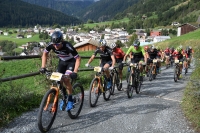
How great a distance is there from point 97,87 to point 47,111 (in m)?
2.77

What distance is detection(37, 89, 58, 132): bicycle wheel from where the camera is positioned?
16.8 feet

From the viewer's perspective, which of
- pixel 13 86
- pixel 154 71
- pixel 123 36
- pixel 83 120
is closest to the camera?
pixel 83 120

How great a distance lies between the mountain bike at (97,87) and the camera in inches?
298

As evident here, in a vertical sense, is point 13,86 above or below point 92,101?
above

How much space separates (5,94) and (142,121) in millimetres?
3576

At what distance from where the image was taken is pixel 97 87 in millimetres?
7945

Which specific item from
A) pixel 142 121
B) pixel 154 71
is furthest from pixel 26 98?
pixel 154 71

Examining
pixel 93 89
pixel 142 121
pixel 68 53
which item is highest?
pixel 68 53

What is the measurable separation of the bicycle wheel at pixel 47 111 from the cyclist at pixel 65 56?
1.39ft

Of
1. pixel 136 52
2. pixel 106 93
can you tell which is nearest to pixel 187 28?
pixel 136 52

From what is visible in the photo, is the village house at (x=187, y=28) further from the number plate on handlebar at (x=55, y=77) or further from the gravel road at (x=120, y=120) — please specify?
the number plate on handlebar at (x=55, y=77)

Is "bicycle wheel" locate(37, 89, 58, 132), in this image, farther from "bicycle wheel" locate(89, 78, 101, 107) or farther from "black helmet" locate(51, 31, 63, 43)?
"bicycle wheel" locate(89, 78, 101, 107)

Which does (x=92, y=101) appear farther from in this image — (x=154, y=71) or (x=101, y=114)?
(x=154, y=71)

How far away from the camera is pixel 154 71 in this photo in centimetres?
1479
